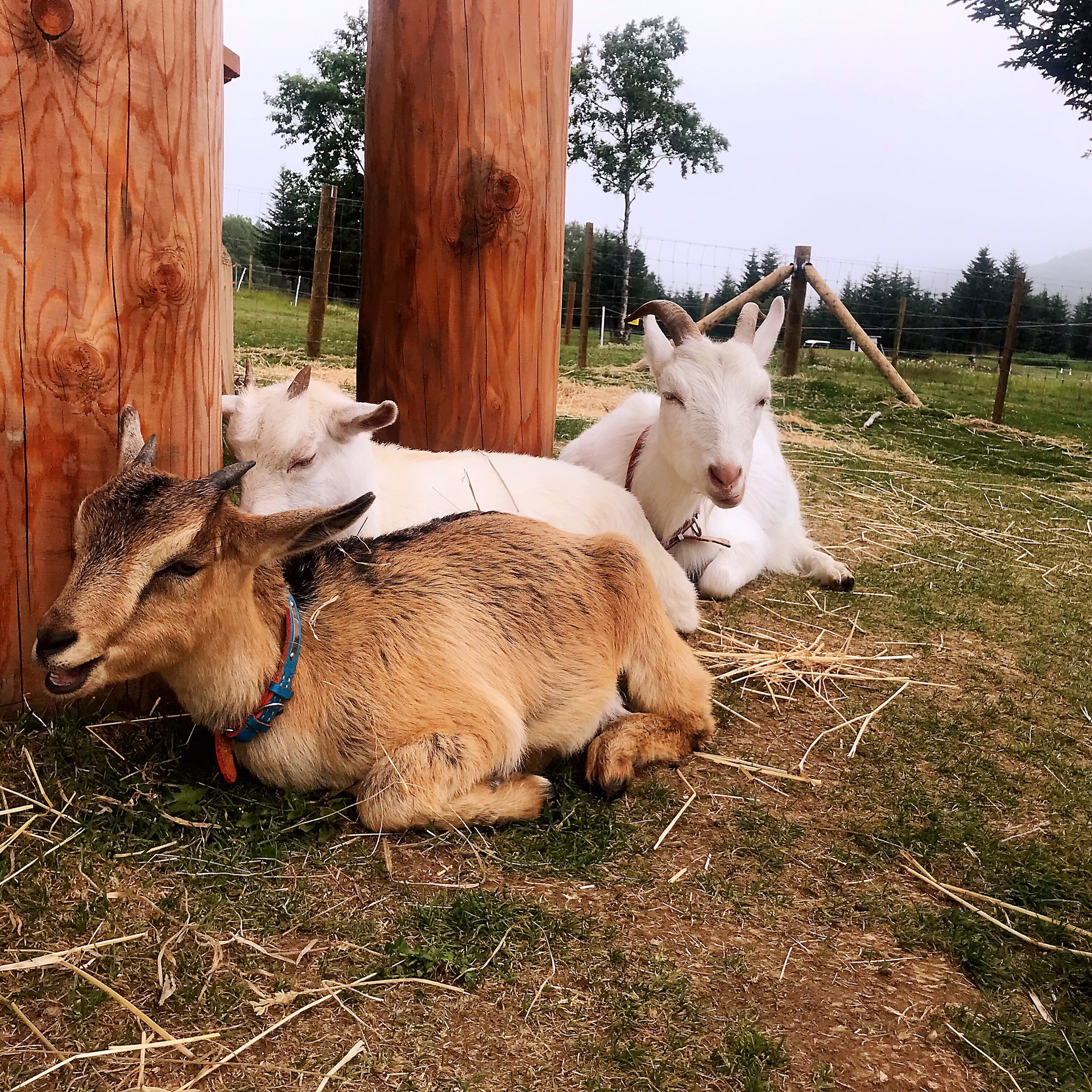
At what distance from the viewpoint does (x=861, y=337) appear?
12.6 metres

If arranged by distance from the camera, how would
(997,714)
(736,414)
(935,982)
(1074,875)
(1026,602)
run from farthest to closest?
(1026,602) → (736,414) → (997,714) → (1074,875) → (935,982)

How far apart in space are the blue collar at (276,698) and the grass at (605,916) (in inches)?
7.8

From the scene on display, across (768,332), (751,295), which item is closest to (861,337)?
→ (751,295)

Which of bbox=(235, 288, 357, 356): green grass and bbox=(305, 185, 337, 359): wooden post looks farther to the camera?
bbox=(235, 288, 357, 356): green grass

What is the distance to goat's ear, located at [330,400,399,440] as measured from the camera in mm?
3734

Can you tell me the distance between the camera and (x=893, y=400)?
13461mm

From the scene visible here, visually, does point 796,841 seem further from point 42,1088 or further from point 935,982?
point 42,1088

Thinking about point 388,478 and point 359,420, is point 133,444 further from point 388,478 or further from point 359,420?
point 388,478

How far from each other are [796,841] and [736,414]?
2298 millimetres

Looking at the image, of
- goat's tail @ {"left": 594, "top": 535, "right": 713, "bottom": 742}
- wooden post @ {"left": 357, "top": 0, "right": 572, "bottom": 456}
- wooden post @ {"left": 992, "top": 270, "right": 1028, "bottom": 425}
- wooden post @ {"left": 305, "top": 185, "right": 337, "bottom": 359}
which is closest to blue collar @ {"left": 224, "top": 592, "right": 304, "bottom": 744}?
goat's tail @ {"left": 594, "top": 535, "right": 713, "bottom": 742}

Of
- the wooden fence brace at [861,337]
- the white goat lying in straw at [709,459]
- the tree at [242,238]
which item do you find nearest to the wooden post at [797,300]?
the wooden fence brace at [861,337]

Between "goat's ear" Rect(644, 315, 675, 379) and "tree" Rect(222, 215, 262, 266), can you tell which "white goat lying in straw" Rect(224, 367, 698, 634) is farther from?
"tree" Rect(222, 215, 262, 266)

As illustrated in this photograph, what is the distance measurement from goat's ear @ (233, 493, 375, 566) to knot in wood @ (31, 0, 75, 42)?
1.45m

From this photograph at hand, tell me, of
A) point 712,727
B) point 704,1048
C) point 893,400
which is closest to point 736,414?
point 712,727
